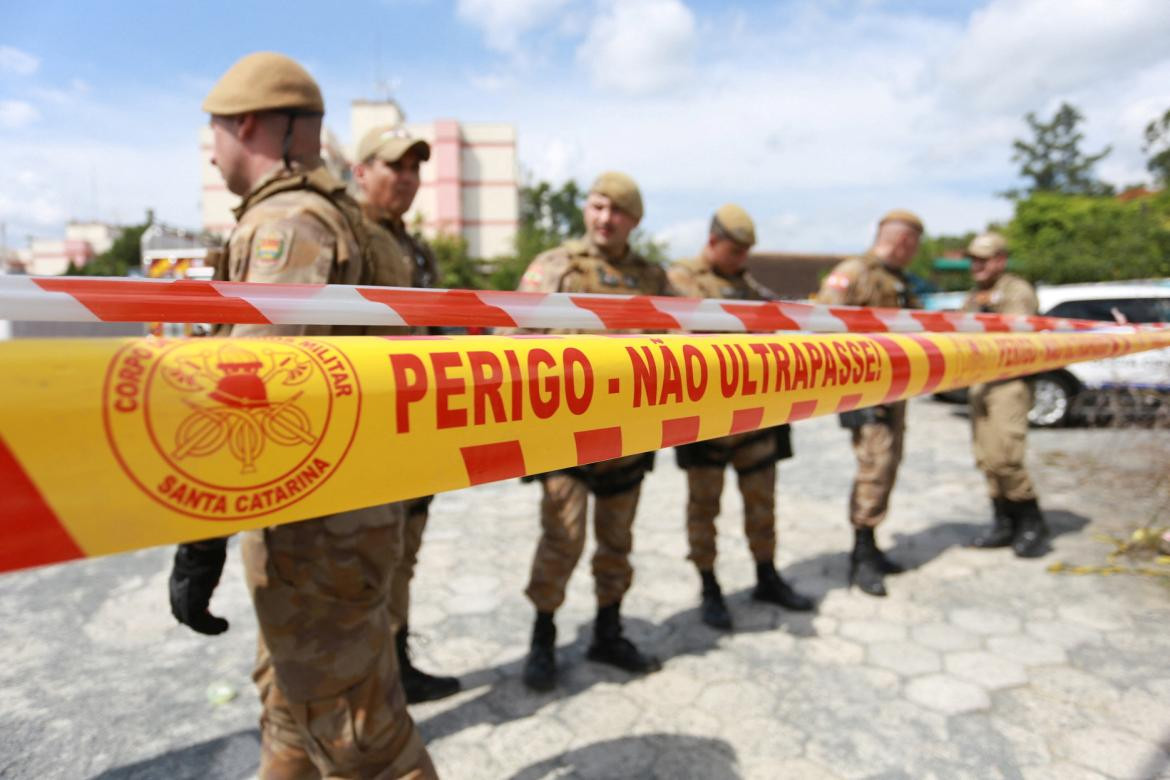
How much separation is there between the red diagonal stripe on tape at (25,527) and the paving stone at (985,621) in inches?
128

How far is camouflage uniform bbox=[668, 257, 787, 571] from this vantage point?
3.14 m

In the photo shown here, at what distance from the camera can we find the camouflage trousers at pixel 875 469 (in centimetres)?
353

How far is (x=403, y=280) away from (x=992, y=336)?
173cm

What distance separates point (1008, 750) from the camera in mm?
2109

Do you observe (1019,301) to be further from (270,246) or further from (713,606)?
(270,246)

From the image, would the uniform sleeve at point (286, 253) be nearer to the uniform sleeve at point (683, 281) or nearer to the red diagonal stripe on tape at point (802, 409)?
the red diagonal stripe on tape at point (802, 409)

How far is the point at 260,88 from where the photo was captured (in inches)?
61.6

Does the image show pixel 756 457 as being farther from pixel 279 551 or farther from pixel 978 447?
pixel 279 551

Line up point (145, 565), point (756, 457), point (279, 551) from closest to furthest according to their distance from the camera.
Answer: point (279, 551)
point (756, 457)
point (145, 565)

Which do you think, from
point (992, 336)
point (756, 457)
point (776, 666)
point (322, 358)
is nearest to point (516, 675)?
point (776, 666)

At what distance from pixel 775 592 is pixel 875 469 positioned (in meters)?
0.91

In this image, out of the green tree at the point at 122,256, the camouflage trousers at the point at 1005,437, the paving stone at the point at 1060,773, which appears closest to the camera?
the paving stone at the point at 1060,773

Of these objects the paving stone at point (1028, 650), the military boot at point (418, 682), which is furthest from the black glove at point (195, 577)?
the paving stone at point (1028, 650)

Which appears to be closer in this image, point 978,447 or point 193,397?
point 193,397
